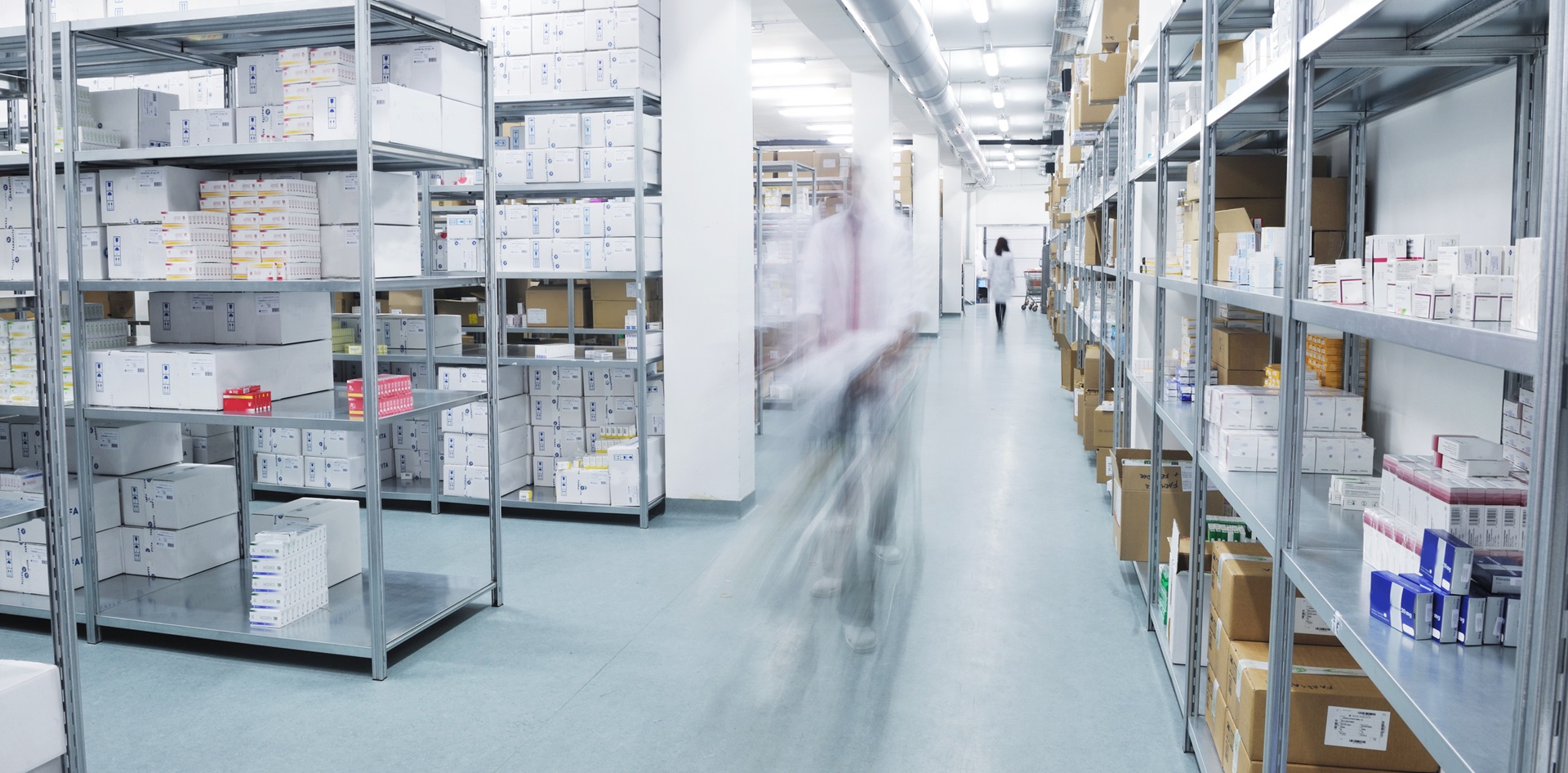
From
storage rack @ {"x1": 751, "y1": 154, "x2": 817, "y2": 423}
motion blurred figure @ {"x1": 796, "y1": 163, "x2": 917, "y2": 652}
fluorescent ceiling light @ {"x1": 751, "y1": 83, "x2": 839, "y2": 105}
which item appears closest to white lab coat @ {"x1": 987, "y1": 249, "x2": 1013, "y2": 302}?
fluorescent ceiling light @ {"x1": 751, "y1": 83, "x2": 839, "y2": 105}

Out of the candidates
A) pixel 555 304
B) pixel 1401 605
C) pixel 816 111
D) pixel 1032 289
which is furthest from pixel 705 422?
pixel 1032 289

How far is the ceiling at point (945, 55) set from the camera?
10.1 metres

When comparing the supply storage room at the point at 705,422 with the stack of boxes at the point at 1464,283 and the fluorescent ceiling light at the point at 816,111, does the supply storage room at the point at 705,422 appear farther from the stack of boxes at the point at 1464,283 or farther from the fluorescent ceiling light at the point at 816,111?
the fluorescent ceiling light at the point at 816,111

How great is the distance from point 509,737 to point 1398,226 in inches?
123

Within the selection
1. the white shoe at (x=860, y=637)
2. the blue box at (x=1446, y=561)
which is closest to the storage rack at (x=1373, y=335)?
the blue box at (x=1446, y=561)

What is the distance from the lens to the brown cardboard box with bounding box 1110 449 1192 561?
404cm

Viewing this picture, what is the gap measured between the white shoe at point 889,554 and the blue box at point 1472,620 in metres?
2.72

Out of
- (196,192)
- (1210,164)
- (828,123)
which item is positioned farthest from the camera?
(828,123)

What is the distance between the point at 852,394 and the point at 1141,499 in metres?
1.35

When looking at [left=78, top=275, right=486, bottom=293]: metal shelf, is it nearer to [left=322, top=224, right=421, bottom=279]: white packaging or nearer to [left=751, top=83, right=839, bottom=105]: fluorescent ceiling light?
[left=322, top=224, right=421, bottom=279]: white packaging

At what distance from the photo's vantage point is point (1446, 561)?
5.53ft

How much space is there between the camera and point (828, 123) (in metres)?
18.3

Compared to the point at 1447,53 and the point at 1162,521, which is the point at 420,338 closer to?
the point at 1162,521

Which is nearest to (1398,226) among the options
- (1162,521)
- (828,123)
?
(1162,521)
